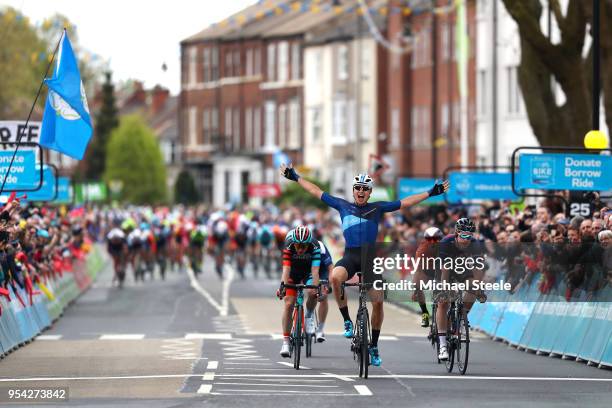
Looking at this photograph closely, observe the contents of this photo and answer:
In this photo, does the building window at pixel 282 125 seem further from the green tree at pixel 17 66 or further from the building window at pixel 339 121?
the green tree at pixel 17 66

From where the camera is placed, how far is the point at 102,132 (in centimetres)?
12425

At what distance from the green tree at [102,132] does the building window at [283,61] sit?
2744 cm

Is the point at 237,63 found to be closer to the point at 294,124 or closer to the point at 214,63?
the point at 214,63

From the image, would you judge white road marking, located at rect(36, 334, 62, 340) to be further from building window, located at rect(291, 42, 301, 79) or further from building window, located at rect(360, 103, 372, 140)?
building window, located at rect(291, 42, 301, 79)

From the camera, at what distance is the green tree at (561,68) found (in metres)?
30.0

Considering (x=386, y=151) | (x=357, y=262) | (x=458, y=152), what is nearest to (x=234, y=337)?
(x=357, y=262)

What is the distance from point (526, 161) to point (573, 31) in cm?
387

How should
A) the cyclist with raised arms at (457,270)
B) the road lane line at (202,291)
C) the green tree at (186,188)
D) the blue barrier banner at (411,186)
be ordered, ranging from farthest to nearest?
the green tree at (186,188)
the blue barrier banner at (411,186)
the road lane line at (202,291)
the cyclist with raised arms at (457,270)

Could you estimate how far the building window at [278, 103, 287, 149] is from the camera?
9512 cm

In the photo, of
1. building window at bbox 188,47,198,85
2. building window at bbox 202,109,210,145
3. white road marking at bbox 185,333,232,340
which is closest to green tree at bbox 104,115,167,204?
building window at bbox 202,109,210,145

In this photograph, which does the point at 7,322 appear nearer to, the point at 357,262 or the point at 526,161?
the point at 357,262

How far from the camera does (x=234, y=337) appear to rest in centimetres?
2633

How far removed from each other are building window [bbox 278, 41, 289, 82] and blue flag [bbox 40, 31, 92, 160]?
70.6 metres

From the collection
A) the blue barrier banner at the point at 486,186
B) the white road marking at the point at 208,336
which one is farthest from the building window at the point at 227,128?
the white road marking at the point at 208,336
